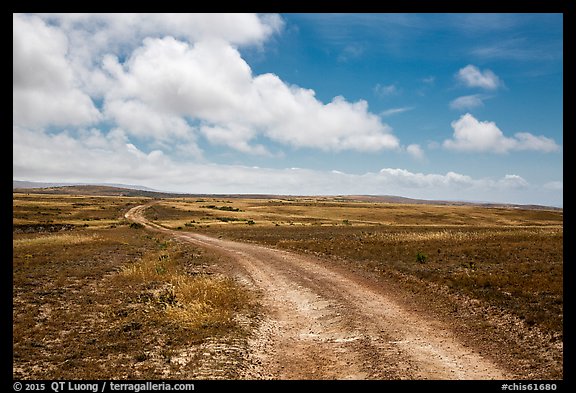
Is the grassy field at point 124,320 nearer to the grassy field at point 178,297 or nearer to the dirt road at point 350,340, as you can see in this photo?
the grassy field at point 178,297

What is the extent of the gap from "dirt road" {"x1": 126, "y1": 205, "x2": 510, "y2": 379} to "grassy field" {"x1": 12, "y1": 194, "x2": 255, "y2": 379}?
1106mm

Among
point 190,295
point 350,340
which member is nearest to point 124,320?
point 190,295

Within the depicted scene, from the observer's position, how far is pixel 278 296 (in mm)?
17719

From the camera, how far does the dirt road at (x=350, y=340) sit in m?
9.41

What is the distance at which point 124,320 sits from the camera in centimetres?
1383

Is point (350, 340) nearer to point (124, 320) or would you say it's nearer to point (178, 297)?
point (124, 320)

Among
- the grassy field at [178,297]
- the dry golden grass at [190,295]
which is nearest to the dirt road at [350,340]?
the grassy field at [178,297]

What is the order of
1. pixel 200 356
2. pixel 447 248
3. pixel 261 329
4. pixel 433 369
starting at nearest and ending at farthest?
pixel 433 369, pixel 200 356, pixel 261 329, pixel 447 248

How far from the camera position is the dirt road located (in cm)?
941

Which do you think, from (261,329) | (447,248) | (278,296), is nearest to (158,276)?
(278,296)

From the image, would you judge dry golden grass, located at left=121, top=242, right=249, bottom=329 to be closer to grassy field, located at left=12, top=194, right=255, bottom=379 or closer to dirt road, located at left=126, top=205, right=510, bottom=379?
grassy field, located at left=12, top=194, right=255, bottom=379

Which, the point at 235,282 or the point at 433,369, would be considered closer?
the point at 433,369
